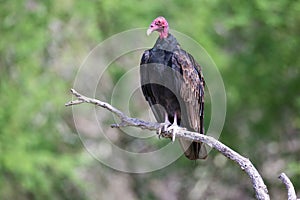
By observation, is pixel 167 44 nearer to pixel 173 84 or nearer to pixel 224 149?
pixel 173 84

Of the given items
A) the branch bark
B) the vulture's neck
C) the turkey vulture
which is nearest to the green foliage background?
the turkey vulture

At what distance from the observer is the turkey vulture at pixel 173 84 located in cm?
447

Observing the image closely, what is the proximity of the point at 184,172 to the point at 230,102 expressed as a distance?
180 centimetres

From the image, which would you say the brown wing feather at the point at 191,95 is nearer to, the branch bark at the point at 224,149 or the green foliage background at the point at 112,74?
the branch bark at the point at 224,149

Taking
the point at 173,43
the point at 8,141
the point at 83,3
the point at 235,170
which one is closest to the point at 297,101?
the point at 235,170

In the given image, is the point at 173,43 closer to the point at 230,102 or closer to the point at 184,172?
the point at 230,102

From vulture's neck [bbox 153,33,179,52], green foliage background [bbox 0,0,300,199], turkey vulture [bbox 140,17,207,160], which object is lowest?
turkey vulture [bbox 140,17,207,160]

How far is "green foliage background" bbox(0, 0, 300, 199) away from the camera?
28.7ft

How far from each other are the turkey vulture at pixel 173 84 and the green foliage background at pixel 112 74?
3708mm

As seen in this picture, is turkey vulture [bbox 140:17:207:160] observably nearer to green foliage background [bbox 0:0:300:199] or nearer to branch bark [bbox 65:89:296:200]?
branch bark [bbox 65:89:296:200]

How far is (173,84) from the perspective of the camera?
4613 millimetres

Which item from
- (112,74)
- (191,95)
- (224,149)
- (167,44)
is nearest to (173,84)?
Result: (191,95)

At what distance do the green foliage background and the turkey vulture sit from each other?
371 centimetres

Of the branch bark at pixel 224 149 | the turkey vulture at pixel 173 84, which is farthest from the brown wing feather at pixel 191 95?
the branch bark at pixel 224 149
